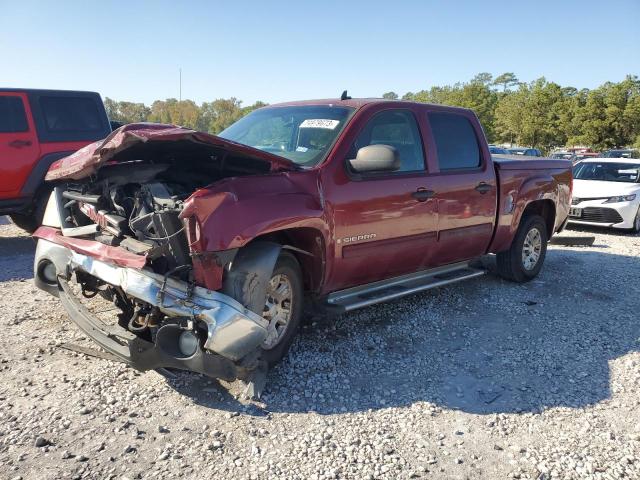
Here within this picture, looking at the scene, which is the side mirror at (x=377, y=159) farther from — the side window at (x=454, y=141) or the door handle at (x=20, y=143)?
the door handle at (x=20, y=143)

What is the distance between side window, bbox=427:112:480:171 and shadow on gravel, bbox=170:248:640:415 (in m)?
1.44

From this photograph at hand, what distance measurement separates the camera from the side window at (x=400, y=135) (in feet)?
14.4

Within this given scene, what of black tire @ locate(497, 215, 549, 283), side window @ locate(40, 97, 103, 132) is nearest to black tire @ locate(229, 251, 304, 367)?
black tire @ locate(497, 215, 549, 283)

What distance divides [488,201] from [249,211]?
3047mm

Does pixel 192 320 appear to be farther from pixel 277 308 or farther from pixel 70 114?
pixel 70 114

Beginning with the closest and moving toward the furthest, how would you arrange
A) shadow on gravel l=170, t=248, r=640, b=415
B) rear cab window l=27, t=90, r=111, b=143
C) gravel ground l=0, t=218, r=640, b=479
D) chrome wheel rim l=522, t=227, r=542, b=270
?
gravel ground l=0, t=218, r=640, b=479 < shadow on gravel l=170, t=248, r=640, b=415 < chrome wheel rim l=522, t=227, r=542, b=270 < rear cab window l=27, t=90, r=111, b=143

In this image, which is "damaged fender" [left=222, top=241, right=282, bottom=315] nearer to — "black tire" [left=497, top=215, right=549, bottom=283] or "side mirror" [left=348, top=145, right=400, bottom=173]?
"side mirror" [left=348, top=145, right=400, bottom=173]

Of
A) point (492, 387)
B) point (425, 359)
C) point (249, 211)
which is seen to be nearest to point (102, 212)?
point (249, 211)

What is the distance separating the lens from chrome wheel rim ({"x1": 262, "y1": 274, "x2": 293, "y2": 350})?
12.1 ft

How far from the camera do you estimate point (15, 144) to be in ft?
24.5

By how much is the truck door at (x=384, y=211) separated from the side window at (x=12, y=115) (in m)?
5.68

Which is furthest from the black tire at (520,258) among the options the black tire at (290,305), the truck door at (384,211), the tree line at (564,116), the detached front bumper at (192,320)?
the tree line at (564,116)

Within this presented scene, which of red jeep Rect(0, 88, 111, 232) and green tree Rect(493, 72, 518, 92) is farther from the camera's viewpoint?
green tree Rect(493, 72, 518, 92)

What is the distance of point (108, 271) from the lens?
3.33 metres
